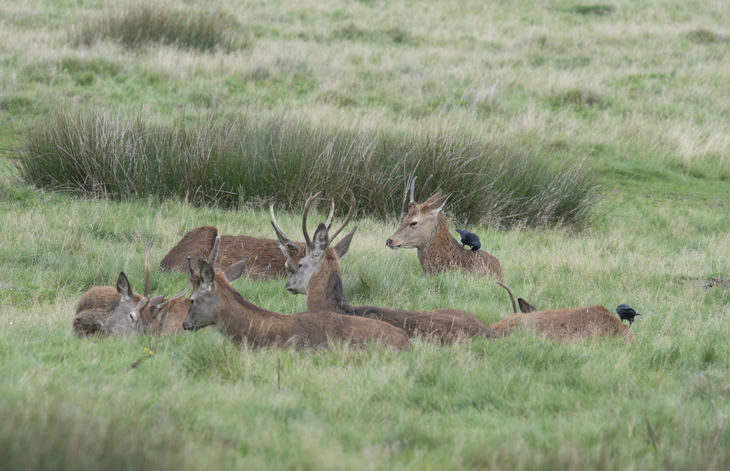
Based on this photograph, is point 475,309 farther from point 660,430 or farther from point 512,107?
point 512,107

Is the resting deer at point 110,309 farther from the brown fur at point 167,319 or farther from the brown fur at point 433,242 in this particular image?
the brown fur at point 433,242

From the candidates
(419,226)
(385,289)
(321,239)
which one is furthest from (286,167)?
(321,239)

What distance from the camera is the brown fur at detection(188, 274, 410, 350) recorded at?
18.5 ft

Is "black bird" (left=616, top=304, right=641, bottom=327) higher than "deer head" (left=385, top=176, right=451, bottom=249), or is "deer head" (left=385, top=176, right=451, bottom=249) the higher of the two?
"black bird" (left=616, top=304, right=641, bottom=327)

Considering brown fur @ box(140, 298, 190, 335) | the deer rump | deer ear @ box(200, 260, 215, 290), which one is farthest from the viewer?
the deer rump

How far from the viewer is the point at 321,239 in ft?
22.3

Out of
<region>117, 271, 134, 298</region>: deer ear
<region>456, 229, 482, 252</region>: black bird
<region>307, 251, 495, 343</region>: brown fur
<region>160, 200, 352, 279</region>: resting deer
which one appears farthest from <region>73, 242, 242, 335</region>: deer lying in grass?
<region>456, 229, 482, 252</region>: black bird

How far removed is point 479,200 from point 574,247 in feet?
7.40

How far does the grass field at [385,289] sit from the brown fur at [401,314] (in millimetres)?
291

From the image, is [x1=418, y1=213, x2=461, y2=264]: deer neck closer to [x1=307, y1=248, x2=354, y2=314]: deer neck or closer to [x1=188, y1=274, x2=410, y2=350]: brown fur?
[x1=307, y1=248, x2=354, y2=314]: deer neck

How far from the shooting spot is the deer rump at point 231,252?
8.16 m

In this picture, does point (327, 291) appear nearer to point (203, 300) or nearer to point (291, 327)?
point (291, 327)

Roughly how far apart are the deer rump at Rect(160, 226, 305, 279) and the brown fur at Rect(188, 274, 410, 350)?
A: 233 centimetres

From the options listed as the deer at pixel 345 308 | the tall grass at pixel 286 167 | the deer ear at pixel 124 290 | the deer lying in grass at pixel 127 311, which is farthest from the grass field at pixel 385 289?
the tall grass at pixel 286 167
